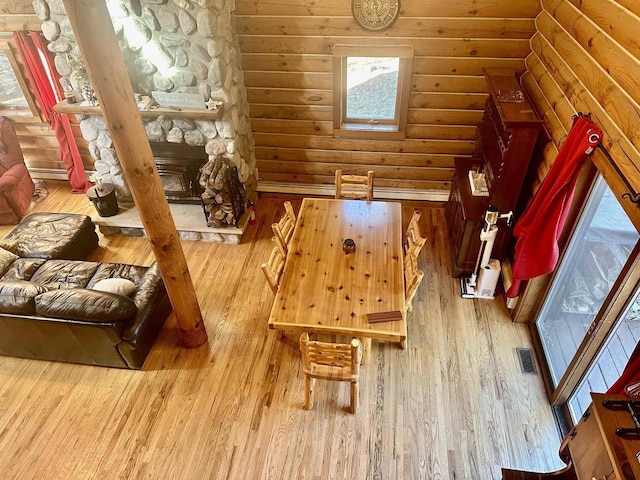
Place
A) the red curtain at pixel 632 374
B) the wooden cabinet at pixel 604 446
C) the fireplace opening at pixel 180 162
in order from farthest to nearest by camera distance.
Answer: the fireplace opening at pixel 180 162
the red curtain at pixel 632 374
the wooden cabinet at pixel 604 446

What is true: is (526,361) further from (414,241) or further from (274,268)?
(274,268)

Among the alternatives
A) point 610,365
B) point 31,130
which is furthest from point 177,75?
point 610,365

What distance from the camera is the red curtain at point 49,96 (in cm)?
469

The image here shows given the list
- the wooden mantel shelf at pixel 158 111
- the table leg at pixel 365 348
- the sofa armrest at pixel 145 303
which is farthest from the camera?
the wooden mantel shelf at pixel 158 111

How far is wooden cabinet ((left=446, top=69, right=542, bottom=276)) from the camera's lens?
328 centimetres

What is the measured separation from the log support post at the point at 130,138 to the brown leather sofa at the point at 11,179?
3.22m

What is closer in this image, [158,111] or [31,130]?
[158,111]

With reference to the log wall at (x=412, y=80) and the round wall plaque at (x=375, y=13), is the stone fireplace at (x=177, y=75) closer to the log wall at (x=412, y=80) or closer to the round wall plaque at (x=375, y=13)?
the log wall at (x=412, y=80)

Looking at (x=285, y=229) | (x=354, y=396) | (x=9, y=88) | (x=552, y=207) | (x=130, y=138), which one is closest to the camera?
(x=130, y=138)

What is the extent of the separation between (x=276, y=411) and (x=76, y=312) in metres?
1.61

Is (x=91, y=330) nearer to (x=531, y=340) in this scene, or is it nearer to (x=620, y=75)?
(x=531, y=340)

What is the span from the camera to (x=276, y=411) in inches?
123

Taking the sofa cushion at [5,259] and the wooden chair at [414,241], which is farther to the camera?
the sofa cushion at [5,259]

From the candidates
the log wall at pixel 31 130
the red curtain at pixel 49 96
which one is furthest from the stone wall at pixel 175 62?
the log wall at pixel 31 130
